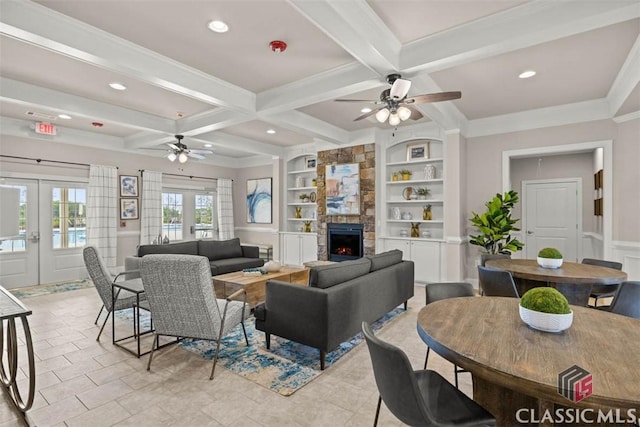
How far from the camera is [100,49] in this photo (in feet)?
9.45

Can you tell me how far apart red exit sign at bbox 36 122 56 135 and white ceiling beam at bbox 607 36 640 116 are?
26.0 feet

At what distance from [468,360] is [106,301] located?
3.48 metres

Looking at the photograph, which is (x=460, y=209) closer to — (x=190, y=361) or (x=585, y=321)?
(x=585, y=321)

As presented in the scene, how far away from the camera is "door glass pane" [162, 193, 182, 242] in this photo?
7715mm

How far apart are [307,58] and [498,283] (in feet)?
9.44

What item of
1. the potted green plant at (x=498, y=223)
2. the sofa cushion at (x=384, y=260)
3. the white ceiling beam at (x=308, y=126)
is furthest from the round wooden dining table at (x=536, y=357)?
the white ceiling beam at (x=308, y=126)

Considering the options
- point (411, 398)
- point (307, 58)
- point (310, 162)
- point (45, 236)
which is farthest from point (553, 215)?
point (45, 236)

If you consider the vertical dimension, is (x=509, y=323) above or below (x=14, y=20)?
below

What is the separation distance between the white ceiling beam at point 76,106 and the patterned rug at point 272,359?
354 cm

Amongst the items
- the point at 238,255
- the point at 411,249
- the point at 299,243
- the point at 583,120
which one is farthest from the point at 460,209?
the point at 238,255

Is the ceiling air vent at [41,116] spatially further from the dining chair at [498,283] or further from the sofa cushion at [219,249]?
the dining chair at [498,283]

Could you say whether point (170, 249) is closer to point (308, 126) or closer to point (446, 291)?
point (308, 126)

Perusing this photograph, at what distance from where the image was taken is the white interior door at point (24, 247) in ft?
18.0

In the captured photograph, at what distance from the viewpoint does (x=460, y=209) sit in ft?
17.9
